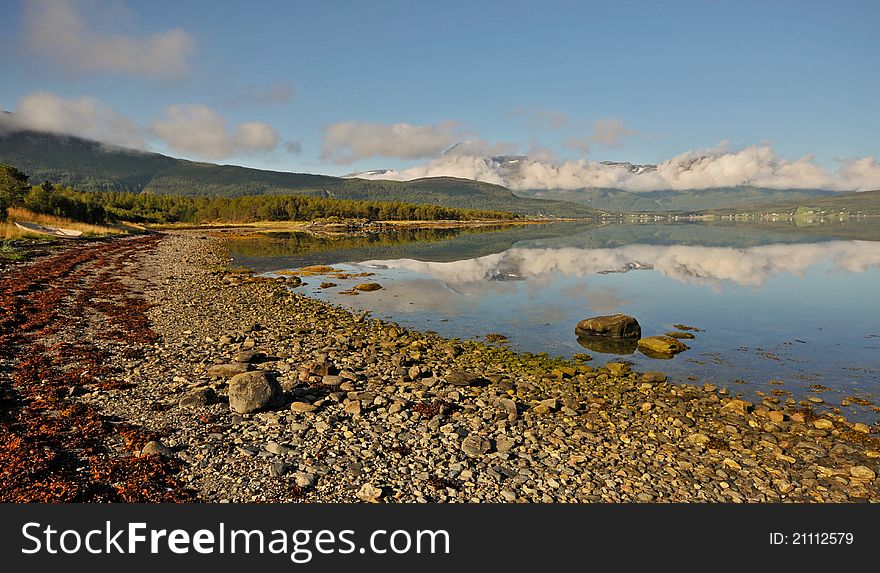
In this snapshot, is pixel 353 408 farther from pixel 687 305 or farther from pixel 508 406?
pixel 687 305

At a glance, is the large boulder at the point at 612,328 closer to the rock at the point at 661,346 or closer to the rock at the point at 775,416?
the rock at the point at 661,346

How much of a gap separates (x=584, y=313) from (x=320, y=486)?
27254 millimetres

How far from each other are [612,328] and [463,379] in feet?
39.4

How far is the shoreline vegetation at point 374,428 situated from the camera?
1066cm

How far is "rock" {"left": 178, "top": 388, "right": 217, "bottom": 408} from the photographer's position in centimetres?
1448

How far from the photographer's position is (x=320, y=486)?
10.6 metres

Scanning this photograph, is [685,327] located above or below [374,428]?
below

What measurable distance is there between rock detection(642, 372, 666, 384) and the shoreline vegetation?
20 centimetres

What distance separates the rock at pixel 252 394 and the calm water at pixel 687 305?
1367 cm

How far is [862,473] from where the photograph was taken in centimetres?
1210

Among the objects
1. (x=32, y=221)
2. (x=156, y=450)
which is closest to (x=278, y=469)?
(x=156, y=450)

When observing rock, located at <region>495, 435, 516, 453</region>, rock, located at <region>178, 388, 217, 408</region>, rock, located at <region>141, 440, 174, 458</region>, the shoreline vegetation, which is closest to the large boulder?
the shoreline vegetation
